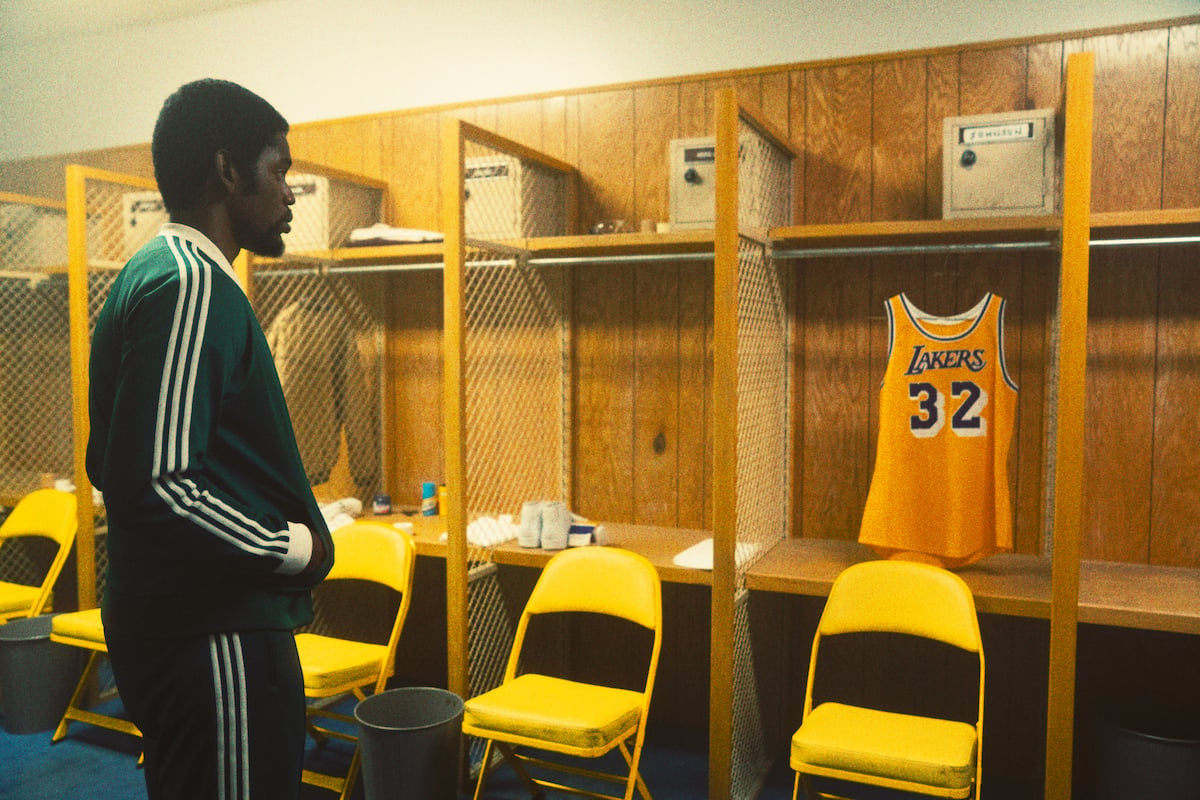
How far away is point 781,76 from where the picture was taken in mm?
3359

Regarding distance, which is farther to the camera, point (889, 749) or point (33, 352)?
point (33, 352)

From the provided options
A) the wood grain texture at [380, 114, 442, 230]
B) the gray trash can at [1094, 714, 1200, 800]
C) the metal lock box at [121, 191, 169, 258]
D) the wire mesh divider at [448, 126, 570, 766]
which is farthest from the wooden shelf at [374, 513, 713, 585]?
the metal lock box at [121, 191, 169, 258]

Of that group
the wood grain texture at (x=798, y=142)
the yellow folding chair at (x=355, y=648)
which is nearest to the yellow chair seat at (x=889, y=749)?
the yellow folding chair at (x=355, y=648)

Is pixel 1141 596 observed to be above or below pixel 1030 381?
below

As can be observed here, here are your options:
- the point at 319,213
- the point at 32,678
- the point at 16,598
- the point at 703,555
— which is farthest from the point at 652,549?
the point at 16,598

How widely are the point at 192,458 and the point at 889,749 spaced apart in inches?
72.5

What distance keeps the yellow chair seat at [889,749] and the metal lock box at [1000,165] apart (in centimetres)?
150

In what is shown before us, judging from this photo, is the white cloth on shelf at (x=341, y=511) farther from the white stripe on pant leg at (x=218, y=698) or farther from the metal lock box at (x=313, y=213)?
the white stripe on pant leg at (x=218, y=698)

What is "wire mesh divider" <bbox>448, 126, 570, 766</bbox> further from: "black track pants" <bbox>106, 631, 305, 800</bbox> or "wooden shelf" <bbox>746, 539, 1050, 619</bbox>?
"black track pants" <bbox>106, 631, 305, 800</bbox>

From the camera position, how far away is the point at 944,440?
109 inches

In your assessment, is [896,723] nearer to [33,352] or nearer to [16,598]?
[16,598]

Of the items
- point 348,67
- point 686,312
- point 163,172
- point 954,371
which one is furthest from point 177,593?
point 348,67

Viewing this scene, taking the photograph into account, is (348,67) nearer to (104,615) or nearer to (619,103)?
(619,103)

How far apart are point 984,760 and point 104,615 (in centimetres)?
289
